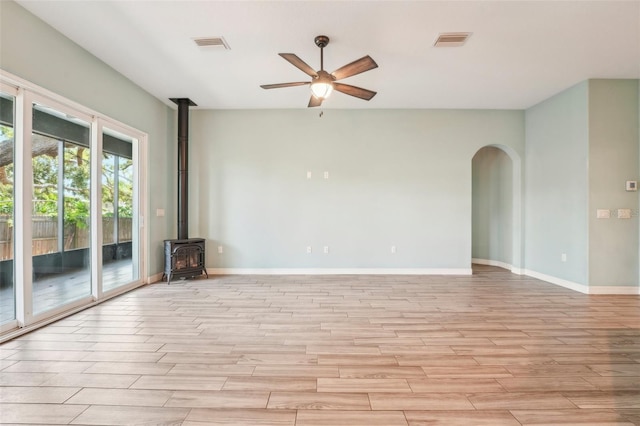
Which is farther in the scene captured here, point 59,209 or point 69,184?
point 69,184

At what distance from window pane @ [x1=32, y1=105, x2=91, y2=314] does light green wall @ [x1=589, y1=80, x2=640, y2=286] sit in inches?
269

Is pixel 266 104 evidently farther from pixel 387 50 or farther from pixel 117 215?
pixel 117 215

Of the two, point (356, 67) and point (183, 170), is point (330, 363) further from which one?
point (183, 170)

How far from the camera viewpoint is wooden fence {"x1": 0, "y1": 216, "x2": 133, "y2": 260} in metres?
2.65

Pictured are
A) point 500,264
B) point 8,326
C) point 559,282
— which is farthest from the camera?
point 500,264

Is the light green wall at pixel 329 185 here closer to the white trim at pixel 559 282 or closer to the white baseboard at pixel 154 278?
the white baseboard at pixel 154 278

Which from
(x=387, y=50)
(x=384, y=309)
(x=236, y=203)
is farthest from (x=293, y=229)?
(x=387, y=50)

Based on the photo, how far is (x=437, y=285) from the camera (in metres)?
4.56

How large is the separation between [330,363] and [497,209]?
568 centimetres

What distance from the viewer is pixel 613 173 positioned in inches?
163

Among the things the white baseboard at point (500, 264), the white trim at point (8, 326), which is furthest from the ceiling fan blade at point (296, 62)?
the white baseboard at point (500, 264)

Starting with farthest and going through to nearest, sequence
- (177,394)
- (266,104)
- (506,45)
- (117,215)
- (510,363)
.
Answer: (266,104), (117,215), (506,45), (510,363), (177,394)

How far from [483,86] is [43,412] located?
5.75 m

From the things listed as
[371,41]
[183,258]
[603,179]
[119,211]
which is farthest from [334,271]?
[603,179]
